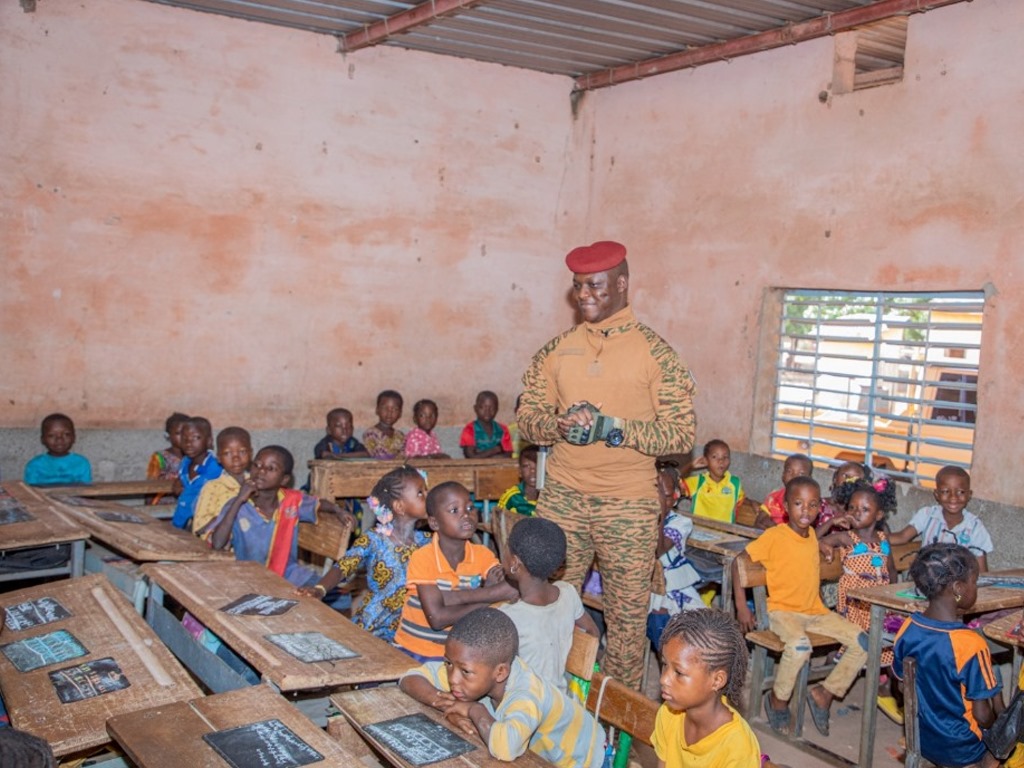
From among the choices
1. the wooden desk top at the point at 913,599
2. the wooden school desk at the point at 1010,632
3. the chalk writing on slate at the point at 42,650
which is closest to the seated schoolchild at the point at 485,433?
the wooden desk top at the point at 913,599

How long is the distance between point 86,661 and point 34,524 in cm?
190

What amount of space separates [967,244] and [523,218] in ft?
12.9

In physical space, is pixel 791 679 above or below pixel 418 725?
below

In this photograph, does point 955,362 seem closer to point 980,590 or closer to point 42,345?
point 980,590

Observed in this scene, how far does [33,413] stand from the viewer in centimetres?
714

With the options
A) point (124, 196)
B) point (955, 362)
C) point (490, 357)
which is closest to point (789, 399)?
point (955, 362)

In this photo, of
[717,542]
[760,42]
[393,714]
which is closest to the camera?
[393,714]

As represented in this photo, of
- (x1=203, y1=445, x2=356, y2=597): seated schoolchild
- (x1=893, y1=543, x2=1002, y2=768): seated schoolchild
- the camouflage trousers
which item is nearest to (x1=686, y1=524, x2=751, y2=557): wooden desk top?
the camouflage trousers

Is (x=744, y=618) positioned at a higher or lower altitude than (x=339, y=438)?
lower

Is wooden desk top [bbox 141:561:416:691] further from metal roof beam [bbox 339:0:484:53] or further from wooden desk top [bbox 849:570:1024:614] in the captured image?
metal roof beam [bbox 339:0:484:53]

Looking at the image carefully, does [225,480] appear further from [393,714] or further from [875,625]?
[875,625]

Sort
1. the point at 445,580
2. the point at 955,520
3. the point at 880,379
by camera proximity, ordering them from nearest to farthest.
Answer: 1. the point at 445,580
2. the point at 955,520
3. the point at 880,379

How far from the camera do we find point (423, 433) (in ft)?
27.0

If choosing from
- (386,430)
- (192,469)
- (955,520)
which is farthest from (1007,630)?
(386,430)
